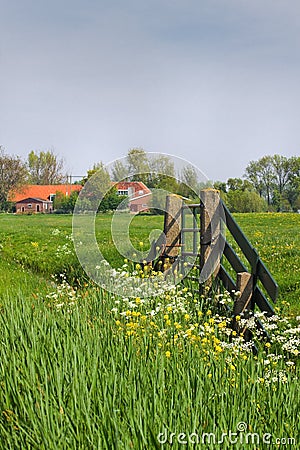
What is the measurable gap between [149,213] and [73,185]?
68.8 m

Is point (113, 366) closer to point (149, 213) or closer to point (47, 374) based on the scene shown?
point (47, 374)

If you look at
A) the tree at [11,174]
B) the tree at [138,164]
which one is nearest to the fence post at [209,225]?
the tree at [138,164]

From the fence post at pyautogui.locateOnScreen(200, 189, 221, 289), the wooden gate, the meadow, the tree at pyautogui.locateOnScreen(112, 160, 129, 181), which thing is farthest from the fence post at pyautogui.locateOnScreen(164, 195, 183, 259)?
the meadow

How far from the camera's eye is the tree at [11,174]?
6669cm

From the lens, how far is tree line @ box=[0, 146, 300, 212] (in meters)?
7.85

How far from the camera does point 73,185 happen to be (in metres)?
76.6

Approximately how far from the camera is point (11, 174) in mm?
67438

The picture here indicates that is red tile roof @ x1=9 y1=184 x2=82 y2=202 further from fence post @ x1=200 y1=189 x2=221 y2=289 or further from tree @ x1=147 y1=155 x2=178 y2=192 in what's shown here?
fence post @ x1=200 y1=189 x2=221 y2=289

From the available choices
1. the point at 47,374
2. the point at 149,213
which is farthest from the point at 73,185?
the point at 47,374

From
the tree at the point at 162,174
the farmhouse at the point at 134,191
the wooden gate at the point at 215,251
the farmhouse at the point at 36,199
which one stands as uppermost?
the farmhouse at the point at 36,199

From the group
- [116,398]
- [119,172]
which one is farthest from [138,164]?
[116,398]

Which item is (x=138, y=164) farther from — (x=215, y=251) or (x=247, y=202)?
(x=247, y=202)

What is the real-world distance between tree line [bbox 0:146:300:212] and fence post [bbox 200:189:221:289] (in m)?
0.21

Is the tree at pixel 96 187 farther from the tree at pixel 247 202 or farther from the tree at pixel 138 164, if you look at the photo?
the tree at pixel 247 202
